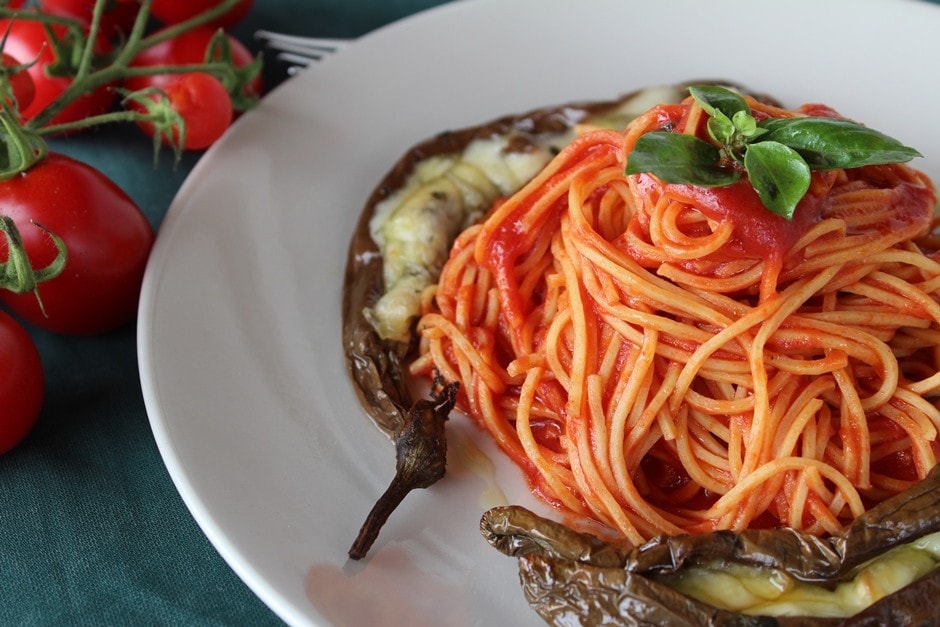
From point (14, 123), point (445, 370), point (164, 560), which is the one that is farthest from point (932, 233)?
point (14, 123)

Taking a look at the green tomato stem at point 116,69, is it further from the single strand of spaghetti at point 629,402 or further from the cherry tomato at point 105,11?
the single strand of spaghetti at point 629,402

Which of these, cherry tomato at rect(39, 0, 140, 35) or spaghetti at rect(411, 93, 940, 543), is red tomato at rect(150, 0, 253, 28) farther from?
spaghetti at rect(411, 93, 940, 543)

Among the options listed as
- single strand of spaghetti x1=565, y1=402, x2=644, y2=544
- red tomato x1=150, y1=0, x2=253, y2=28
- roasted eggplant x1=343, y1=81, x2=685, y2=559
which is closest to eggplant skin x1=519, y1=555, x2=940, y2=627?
single strand of spaghetti x1=565, y1=402, x2=644, y2=544

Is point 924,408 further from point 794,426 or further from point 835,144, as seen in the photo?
point 835,144

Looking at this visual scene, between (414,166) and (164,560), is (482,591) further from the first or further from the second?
(414,166)

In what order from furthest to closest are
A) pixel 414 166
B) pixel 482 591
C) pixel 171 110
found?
1. pixel 414 166
2. pixel 171 110
3. pixel 482 591

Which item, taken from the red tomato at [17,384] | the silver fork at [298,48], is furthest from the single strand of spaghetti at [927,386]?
the silver fork at [298,48]

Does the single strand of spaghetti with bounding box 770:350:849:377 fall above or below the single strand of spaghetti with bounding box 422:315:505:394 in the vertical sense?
above
